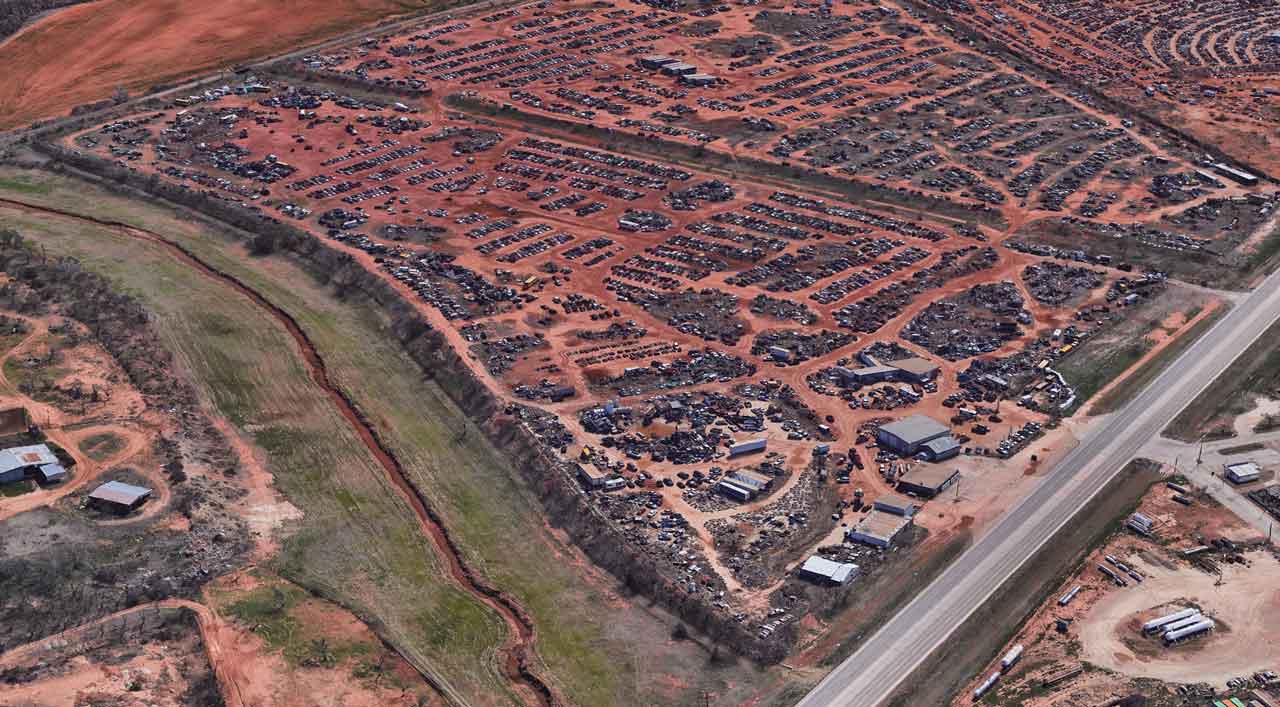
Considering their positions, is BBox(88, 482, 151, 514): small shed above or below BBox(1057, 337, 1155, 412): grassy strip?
above

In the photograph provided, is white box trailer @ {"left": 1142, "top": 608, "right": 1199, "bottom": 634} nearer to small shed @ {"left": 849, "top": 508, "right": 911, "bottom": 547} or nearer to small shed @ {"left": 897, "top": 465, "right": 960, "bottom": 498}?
small shed @ {"left": 849, "top": 508, "right": 911, "bottom": 547}

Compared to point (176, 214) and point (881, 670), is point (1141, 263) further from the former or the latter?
point (176, 214)

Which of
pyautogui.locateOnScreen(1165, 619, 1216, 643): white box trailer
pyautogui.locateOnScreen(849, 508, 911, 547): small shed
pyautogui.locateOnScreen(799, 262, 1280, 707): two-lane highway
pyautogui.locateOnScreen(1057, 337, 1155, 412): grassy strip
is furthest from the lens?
pyautogui.locateOnScreen(1057, 337, 1155, 412): grassy strip

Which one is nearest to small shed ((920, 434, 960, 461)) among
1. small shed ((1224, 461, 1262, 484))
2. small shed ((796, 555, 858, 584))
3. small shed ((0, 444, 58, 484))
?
small shed ((796, 555, 858, 584))

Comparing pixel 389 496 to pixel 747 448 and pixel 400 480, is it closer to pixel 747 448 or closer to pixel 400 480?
pixel 400 480

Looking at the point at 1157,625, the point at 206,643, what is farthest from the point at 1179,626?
the point at 206,643

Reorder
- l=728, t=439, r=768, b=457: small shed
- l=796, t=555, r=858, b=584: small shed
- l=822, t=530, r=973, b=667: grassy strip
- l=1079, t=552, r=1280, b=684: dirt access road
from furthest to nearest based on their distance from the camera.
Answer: l=728, t=439, r=768, b=457: small shed → l=796, t=555, r=858, b=584: small shed → l=822, t=530, r=973, b=667: grassy strip → l=1079, t=552, r=1280, b=684: dirt access road

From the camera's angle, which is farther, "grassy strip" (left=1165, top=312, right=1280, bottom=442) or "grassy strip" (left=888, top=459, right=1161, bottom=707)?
"grassy strip" (left=1165, top=312, right=1280, bottom=442)
